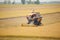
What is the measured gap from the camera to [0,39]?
151 cm

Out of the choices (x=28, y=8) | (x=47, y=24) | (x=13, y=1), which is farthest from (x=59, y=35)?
(x=13, y=1)

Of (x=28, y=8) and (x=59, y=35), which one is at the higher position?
(x=28, y=8)

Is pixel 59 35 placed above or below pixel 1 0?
below

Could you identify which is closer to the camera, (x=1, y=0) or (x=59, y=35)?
(x=59, y=35)

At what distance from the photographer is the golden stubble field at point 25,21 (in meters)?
1.46

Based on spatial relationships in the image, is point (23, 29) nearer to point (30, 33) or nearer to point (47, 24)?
point (30, 33)

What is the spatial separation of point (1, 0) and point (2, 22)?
0.77 feet

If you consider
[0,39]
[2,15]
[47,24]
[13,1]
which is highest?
[13,1]

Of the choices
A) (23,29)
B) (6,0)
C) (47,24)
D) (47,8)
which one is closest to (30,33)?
(23,29)

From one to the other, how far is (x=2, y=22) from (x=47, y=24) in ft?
1.56

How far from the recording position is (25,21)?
1503 mm

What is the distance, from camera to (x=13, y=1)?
1523 mm

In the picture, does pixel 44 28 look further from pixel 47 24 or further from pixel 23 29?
pixel 23 29

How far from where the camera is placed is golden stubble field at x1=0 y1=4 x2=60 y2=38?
146 cm
